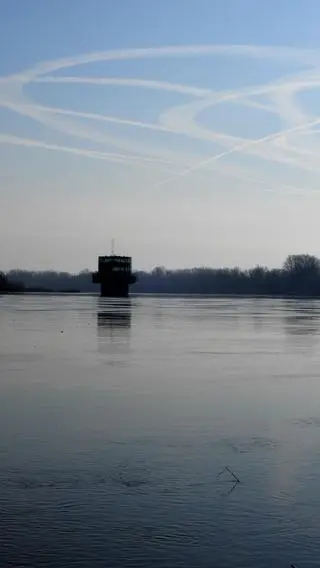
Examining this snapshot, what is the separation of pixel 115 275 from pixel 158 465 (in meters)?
127

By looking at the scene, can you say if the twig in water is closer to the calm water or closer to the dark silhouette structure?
the calm water

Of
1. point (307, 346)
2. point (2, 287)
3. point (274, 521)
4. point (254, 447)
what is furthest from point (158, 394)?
point (2, 287)

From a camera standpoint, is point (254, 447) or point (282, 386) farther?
point (282, 386)

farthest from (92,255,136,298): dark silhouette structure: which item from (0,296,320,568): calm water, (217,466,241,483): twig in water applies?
(217,466,241,483): twig in water

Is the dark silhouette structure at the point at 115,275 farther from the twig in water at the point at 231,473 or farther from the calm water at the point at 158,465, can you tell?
the twig in water at the point at 231,473

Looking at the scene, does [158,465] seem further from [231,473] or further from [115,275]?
[115,275]

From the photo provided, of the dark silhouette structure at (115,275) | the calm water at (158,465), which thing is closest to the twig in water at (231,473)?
the calm water at (158,465)

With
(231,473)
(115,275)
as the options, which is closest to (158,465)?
(231,473)

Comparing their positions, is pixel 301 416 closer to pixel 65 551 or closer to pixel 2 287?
pixel 65 551

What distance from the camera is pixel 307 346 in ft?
88.3

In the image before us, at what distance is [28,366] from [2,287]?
5956 inches

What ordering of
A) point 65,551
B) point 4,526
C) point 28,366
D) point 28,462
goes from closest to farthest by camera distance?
1. point 65,551
2. point 4,526
3. point 28,462
4. point 28,366

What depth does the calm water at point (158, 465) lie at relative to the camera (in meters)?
6.44

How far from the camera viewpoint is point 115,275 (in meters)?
136
